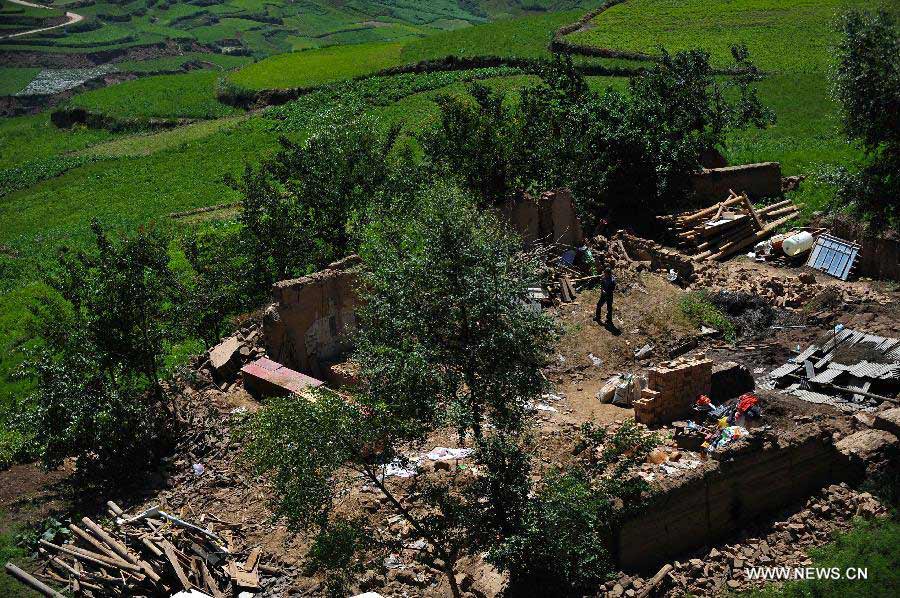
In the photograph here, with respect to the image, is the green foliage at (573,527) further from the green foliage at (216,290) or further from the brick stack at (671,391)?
the green foliage at (216,290)

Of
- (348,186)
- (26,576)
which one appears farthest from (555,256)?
(26,576)

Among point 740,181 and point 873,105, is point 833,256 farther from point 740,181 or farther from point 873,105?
point 873,105

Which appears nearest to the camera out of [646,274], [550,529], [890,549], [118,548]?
[550,529]

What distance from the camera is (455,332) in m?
12.2

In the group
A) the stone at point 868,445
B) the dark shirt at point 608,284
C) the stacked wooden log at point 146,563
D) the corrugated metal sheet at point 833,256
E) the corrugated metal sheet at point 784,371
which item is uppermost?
the corrugated metal sheet at point 833,256

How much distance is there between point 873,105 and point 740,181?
8988mm

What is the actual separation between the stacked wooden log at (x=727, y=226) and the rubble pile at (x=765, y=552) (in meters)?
10.2

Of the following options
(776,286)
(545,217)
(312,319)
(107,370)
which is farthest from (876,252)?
(107,370)

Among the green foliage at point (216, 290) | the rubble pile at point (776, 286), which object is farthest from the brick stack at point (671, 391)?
the green foliage at point (216, 290)

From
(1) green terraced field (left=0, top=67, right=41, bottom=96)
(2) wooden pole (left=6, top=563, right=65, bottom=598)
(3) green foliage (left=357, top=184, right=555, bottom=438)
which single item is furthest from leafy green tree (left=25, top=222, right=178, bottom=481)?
(1) green terraced field (left=0, top=67, right=41, bottom=96)

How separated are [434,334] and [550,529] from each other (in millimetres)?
3077

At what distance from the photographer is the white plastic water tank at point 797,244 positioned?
21312 millimetres

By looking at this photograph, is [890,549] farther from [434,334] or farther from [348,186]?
[348,186]

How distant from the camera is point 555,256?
22.8 metres
